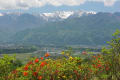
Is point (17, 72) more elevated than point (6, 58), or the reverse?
point (6, 58)

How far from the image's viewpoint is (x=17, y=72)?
10.5 m

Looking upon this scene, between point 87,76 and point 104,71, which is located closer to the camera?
point 87,76

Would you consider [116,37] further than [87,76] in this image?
Yes

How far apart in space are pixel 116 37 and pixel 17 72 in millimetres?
5993

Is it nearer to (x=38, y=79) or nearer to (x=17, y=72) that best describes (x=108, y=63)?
(x=38, y=79)

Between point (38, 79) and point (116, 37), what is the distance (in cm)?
518

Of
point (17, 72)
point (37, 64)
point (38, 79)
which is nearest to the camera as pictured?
point (38, 79)

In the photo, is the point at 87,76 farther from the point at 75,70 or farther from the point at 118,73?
the point at 118,73

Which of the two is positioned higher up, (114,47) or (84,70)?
(114,47)

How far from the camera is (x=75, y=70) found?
974 cm

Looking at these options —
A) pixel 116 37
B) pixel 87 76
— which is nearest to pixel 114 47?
pixel 116 37

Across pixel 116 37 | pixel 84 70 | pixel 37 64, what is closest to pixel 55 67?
pixel 37 64

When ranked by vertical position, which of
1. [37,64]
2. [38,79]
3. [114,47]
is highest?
[114,47]

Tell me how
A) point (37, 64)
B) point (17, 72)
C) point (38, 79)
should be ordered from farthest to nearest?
point (17, 72), point (37, 64), point (38, 79)
